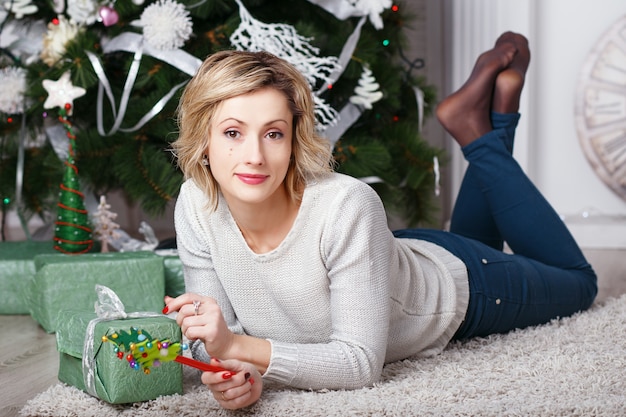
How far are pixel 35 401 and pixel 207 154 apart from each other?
1.50ft

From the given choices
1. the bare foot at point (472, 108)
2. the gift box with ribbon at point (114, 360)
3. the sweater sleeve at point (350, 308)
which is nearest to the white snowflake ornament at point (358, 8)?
the bare foot at point (472, 108)

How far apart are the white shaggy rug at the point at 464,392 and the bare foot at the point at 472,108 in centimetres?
50

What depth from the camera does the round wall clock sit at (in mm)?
2869

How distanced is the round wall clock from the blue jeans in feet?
3.63

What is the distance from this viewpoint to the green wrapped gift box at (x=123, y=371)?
4.00 ft

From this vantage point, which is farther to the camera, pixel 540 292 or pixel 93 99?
pixel 93 99

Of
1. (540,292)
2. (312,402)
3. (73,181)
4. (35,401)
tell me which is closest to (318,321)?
(312,402)

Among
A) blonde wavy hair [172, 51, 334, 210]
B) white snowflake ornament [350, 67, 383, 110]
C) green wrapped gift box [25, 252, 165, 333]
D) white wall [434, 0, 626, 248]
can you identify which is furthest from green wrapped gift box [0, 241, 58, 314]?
white wall [434, 0, 626, 248]

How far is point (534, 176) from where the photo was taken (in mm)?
3068

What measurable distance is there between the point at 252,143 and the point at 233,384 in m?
→ 0.34

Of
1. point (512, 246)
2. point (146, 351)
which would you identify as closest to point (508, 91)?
point (512, 246)

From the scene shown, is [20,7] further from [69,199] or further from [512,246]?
[512,246]

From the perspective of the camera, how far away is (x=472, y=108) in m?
1.85

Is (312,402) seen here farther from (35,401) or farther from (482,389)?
(35,401)
